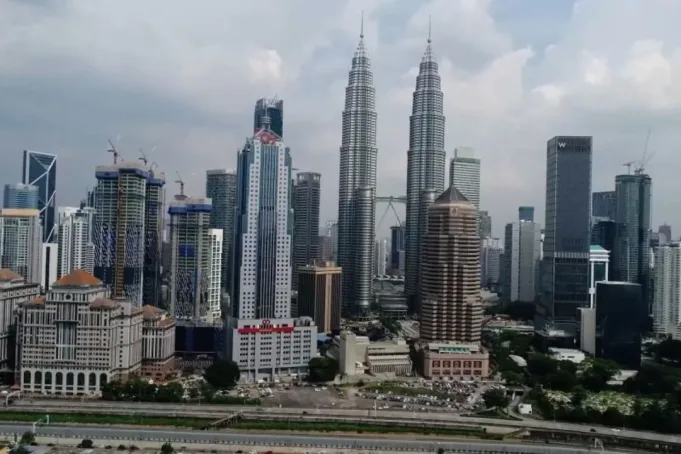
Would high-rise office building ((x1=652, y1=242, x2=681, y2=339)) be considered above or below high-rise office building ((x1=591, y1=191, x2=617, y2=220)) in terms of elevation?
below

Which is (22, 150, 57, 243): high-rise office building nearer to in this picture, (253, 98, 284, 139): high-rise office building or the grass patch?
(253, 98, 284, 139): high-rise office building

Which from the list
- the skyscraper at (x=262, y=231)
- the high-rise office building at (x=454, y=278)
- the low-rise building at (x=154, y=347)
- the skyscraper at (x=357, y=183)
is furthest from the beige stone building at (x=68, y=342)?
the skyscraper at (x=357, y=183)

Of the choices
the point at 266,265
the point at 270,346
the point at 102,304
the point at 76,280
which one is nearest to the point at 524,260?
the point at 266,265

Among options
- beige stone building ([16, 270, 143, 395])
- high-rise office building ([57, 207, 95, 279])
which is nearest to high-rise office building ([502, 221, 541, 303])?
high-rise office building ([57, 207, 95, 279])

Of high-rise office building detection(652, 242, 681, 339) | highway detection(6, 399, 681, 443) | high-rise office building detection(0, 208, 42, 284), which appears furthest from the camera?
high-rise office building detection(0, 208, 42, 284)

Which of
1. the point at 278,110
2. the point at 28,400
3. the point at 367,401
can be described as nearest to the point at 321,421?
the point at 367,401

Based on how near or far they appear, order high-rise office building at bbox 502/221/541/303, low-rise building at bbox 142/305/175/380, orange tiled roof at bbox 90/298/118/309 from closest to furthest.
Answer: orange tiled roof at bbox 90/298/118/309, low-rise building at bbox 142/305/175/380, high-rise office building at bbox 502/221/541/303

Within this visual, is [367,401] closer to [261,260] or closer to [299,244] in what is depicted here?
[261,260]
